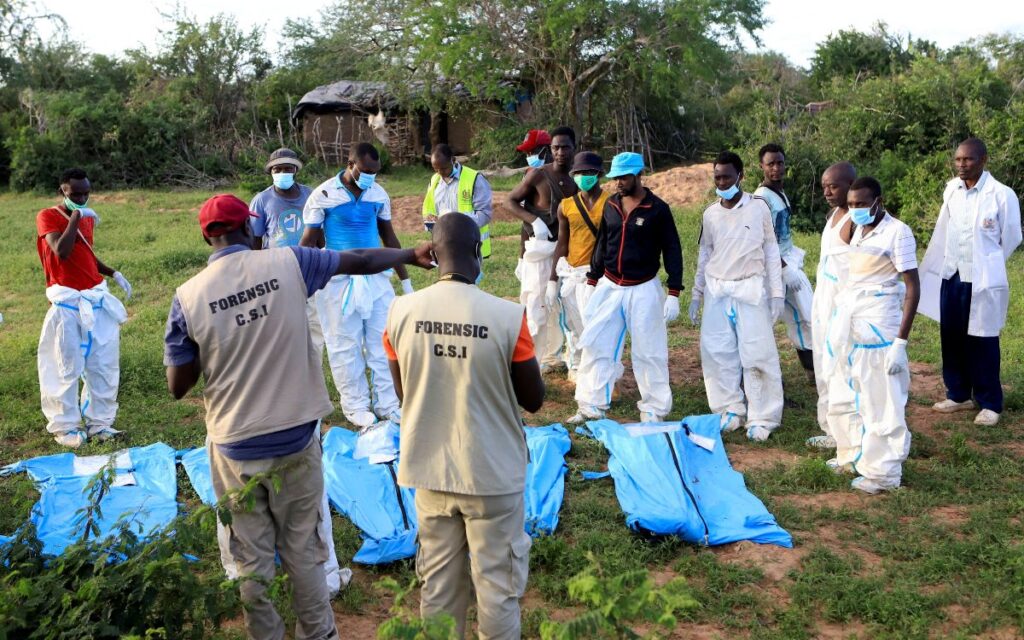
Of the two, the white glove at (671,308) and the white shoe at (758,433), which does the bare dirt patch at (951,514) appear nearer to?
the white shoe at (758,433)

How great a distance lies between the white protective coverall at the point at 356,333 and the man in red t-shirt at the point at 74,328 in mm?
1501

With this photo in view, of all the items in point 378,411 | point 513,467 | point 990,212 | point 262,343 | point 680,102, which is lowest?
point 378,411

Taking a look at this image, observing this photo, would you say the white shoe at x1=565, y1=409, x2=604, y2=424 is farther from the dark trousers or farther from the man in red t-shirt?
the man in red t-shirt

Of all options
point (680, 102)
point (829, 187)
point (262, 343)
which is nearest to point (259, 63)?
point (680, 102)

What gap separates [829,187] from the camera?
589 centimetres

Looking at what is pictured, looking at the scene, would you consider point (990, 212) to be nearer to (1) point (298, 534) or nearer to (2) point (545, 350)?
(2) point (545, 350)

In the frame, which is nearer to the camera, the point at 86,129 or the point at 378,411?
the point at 378,411

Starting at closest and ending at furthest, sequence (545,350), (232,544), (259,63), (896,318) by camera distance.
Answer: (232,544)
(896,318)
(545,350)
(259,63)

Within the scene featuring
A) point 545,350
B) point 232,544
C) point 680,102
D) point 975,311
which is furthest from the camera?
point 680,102

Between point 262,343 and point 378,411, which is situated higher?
point 262,343

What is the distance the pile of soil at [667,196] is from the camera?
51.3 ft

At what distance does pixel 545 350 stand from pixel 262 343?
4.52 metres

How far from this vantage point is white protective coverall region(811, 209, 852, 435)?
17.9 feet

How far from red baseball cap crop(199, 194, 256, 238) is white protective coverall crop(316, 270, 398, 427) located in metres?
2.79
